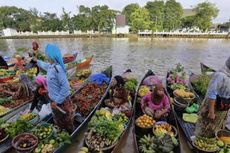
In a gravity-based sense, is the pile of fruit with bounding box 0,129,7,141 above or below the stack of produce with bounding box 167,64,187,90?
below

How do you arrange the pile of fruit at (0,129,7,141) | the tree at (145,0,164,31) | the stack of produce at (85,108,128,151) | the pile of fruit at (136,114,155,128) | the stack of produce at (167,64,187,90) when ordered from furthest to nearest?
the tree at (145,0,164,31)
the stack of produce at (167,64,187,90)
the pile of fruit at (136,114,155,128)
the pile of fruit at (0,129,7,141)
the stack of produce at (85,108,128,151)

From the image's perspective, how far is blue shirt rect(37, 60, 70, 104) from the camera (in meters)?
3.57

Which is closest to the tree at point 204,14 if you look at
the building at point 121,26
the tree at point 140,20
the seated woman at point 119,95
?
the tree at point 140,20

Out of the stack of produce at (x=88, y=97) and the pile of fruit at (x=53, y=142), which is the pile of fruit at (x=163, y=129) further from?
the stack of produce at (x=88, y=97)

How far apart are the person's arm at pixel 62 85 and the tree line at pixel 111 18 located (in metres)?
42.9

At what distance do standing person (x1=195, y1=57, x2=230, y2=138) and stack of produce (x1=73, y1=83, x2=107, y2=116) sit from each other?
301cm

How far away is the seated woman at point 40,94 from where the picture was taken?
503cm

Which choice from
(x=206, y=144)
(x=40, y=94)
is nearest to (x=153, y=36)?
(x=40, y=94)

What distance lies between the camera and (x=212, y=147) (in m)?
3.82

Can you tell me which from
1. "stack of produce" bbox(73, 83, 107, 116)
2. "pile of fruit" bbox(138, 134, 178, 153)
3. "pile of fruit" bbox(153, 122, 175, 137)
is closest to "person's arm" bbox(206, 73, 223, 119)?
"pile of fruit" bbox(138, 134, 178, 153)

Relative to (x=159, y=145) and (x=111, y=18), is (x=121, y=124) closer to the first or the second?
(x=159, y=145)

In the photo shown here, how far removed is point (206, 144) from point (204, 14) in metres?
47.6

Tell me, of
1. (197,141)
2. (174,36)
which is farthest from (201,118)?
(174,36)

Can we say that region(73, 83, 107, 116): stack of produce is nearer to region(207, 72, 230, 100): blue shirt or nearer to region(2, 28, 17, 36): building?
region(207, 72, 230, 100): blue shirt
